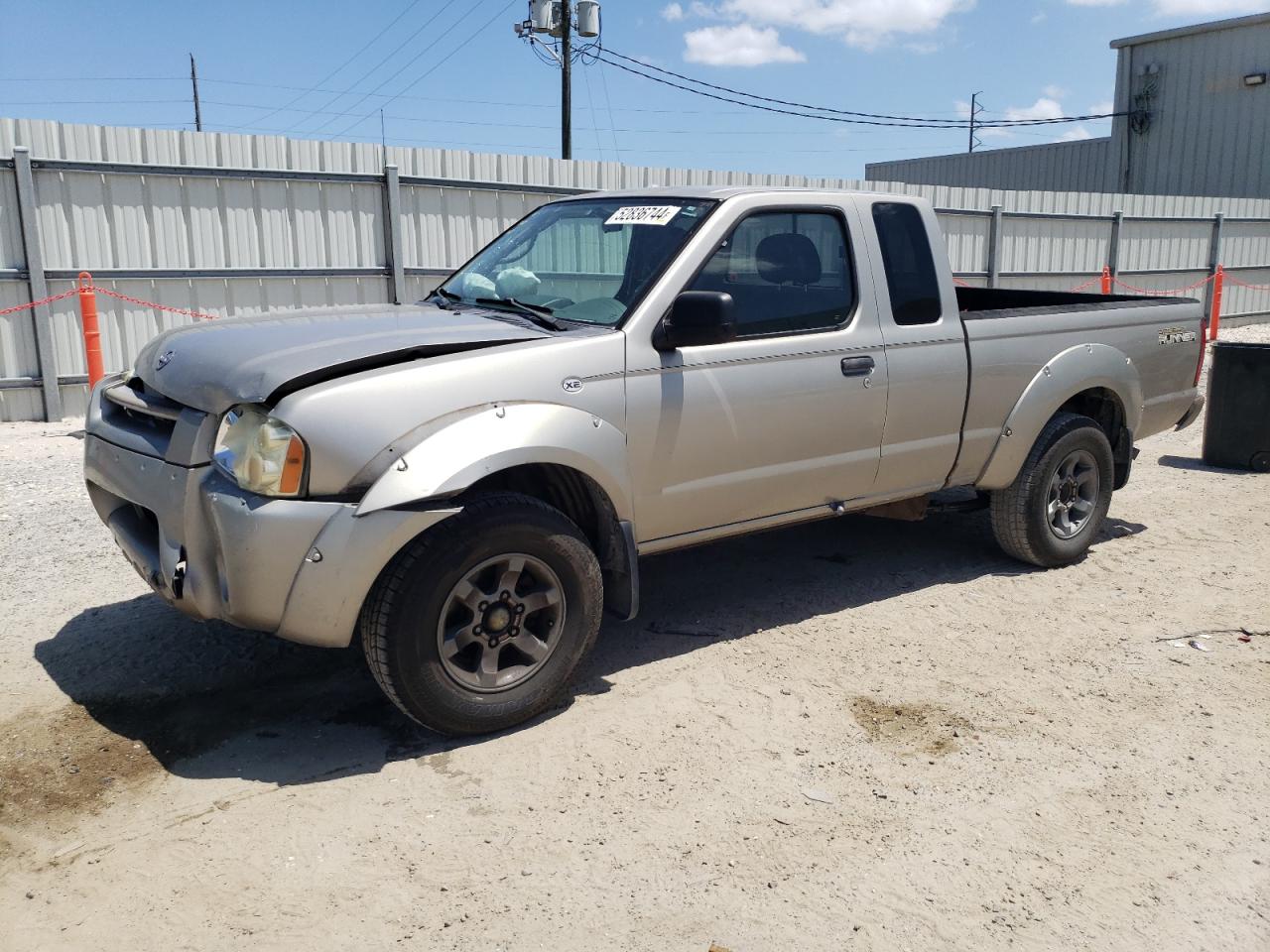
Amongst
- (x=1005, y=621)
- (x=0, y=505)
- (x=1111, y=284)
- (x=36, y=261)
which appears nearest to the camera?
(x=1005, y=621)

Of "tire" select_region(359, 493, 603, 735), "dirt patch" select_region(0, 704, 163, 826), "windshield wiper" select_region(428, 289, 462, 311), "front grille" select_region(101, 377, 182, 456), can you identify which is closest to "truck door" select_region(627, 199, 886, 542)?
"tire" select_region(359, 493, 603, 735)

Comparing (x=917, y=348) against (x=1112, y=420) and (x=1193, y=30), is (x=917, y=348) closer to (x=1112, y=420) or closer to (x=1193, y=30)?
(x=1112, y=420)

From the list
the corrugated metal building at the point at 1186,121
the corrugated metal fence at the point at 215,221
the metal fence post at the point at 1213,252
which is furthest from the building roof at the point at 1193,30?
the corrugated metal fence at the point at 215,221

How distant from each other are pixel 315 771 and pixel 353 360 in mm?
1375

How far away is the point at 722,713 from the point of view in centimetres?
409

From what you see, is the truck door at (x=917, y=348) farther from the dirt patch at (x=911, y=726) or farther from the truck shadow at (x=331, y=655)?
the dirt patch at (x=911, y=726)

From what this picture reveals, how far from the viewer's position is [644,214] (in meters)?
4.63

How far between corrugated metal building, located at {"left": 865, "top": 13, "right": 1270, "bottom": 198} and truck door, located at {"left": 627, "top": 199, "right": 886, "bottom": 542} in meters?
27.9

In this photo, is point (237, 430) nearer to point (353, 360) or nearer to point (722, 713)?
point (353, 360)

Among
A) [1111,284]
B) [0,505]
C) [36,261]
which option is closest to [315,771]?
[0,505]

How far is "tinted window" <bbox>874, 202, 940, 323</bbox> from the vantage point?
197 inches

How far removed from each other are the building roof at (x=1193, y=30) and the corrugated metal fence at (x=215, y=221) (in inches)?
813

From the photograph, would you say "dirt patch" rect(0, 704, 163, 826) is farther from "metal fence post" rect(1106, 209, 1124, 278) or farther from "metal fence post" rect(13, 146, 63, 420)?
"metal fence post" rect(1106, 209, 1124, 278)

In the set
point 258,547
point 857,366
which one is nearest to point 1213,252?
point 857,366
